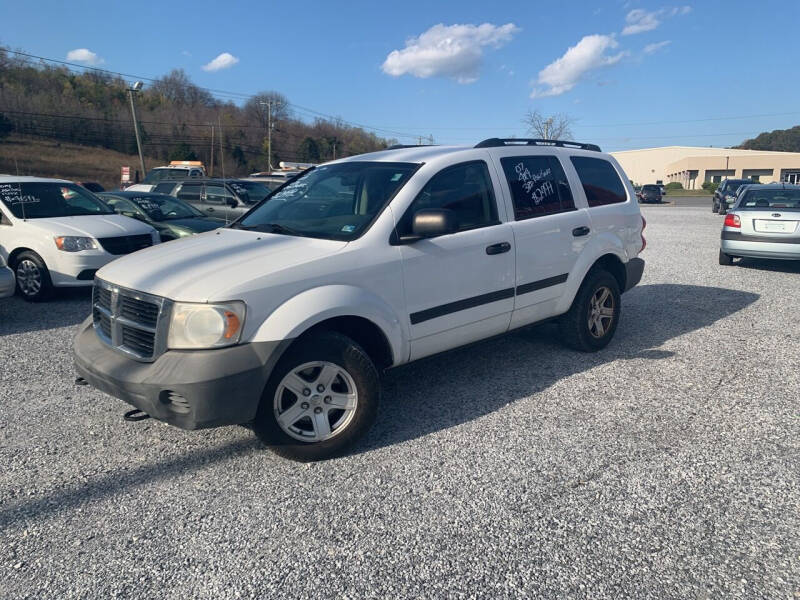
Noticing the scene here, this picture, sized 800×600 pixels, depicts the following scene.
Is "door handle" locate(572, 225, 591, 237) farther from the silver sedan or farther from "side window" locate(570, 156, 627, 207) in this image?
the silver sedan

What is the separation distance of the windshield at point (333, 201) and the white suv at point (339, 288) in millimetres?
16

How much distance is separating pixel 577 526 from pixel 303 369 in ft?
5.62

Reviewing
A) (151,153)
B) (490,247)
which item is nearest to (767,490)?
(490,247)

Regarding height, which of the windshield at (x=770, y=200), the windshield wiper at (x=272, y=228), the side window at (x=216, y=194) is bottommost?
the windshield wiper at (x=272, y=228)

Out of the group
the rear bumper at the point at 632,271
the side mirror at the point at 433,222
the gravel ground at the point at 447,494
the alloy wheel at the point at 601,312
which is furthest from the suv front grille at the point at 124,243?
the rear bumper at the point at 632,271

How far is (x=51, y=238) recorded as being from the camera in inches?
303

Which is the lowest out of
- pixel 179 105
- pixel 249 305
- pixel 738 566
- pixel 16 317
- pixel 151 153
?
pixel 738 566

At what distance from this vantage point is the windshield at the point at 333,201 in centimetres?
396

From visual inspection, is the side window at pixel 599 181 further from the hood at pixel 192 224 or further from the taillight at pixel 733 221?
the hood at pixel 192 224

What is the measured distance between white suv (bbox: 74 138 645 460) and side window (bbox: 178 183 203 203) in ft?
34.8

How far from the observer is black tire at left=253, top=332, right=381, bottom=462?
3.33 meters

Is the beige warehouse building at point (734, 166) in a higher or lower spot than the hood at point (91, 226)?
higher

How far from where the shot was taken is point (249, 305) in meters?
Result: 3.19

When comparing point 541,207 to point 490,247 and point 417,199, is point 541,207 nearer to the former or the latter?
point 490,247
